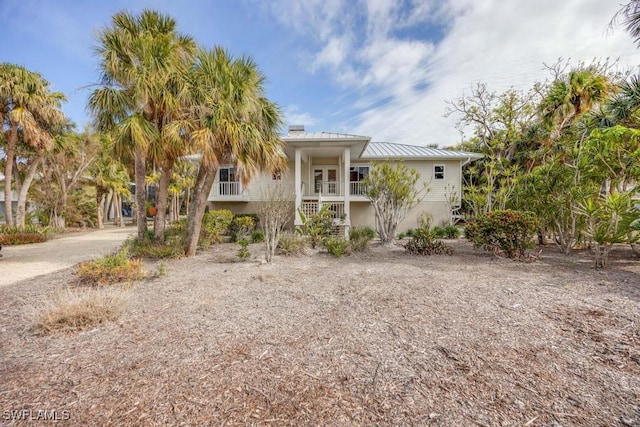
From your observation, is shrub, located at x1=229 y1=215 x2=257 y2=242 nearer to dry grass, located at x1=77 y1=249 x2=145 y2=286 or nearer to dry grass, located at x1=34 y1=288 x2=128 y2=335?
dry grass, located at x1=77 y1=249 x2=145 y2=286

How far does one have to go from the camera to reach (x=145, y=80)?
25.2 ft

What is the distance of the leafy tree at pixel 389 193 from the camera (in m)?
10.4

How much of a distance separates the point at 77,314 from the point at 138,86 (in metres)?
6.82

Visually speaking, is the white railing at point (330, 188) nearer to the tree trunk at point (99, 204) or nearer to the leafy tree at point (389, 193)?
the leafy tree at point (389, 193)

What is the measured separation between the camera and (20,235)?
1282cm

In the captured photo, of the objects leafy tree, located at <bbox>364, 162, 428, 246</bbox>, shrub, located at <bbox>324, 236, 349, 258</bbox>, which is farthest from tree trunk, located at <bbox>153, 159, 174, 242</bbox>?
leafy tree, located at <bbox>364, 162, 428, 246</bbox>

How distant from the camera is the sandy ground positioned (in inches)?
85.2

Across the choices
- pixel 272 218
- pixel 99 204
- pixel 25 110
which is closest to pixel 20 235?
pixel 25 110

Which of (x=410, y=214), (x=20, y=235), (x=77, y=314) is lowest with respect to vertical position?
(x=77, y=314)

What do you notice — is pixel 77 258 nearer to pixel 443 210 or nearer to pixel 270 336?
pixel 270 336

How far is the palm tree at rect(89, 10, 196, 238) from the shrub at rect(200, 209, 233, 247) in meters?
3.95

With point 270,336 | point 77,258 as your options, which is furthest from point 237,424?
point 77,258

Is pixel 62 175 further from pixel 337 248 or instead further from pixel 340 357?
pixel 340 357

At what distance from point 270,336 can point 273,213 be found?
5.48 meters
